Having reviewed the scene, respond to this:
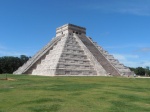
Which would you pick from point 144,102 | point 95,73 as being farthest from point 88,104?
point 95,73

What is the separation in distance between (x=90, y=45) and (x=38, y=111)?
49947 millimetres

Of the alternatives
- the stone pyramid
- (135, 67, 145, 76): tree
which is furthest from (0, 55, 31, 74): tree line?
(135, 67, 145, 76): tree

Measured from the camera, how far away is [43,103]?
13.7m

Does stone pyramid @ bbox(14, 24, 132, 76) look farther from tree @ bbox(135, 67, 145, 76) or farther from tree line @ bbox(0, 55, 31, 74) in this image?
tree @ bbox(135, 67, 145, 76)

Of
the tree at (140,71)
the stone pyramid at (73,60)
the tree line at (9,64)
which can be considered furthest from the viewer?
the tree at (140,71)

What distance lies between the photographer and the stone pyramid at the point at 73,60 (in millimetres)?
48500

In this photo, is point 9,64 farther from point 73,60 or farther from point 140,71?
point 140,71

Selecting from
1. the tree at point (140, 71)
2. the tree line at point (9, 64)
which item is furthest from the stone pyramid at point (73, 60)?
the tree at point (140, 71)

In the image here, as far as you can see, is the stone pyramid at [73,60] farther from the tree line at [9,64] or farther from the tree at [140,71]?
the tree at [140,71]

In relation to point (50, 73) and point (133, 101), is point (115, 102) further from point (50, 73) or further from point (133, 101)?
point (50, 73)

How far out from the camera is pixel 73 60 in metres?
51.4

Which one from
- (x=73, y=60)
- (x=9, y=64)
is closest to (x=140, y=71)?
(x=9, y=64)

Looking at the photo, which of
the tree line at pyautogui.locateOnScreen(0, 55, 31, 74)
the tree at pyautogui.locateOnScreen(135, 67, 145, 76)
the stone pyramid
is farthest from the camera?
the tree at pyautogui.locateOnScreen(135, 67, 145, 76)

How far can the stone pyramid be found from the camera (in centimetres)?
4850
